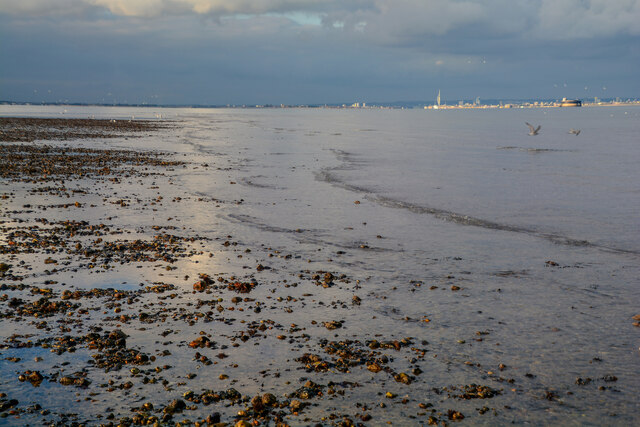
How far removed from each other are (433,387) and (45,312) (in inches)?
334

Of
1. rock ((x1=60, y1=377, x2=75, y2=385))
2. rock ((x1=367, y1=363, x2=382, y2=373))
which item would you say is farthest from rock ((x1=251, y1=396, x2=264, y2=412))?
rock ((x1=60, y1=377, x2=75, y2=385))

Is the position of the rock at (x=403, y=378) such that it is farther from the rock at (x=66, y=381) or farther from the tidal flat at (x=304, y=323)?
the rock at (x=66, y=381)

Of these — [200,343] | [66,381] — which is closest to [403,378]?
[200,343]

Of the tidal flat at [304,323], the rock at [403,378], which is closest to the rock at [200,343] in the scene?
the tidal flat at [304,323]

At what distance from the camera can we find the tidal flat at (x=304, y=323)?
8703 mm

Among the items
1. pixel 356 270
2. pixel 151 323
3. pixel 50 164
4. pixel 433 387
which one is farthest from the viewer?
pixel 50 164

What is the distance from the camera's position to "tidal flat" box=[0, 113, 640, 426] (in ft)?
28.6

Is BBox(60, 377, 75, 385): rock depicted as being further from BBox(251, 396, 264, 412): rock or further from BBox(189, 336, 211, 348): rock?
BBox(251, 396, 264, 412): rock

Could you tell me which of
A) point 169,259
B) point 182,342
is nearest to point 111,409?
point 182,342

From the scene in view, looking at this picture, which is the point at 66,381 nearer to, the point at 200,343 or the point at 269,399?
the point at 200,343

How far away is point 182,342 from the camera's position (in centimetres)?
1081

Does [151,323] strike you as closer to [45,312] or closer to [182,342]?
[182,342]

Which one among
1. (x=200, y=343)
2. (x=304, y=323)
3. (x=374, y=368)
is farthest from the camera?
(x=304, y=323)

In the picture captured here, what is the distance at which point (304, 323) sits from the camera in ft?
39.2
